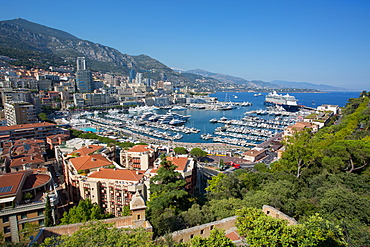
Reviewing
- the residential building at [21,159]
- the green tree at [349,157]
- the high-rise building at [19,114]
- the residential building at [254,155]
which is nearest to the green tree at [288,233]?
the green tree at [349,157]

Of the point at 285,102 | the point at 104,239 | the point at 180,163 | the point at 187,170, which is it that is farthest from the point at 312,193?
the point at 285,102

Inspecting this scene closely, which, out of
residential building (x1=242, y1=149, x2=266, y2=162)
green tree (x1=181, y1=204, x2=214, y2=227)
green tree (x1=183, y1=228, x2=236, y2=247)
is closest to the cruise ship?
residential building (x1=242, y1=149, x2=266, y2=162)

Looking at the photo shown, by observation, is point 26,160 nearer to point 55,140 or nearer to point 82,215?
point 55,140

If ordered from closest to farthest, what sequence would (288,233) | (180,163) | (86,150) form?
(288,233) → (180,163) → (86,150)

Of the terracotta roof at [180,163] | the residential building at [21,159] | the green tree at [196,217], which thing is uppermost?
the green tree at [196,217]

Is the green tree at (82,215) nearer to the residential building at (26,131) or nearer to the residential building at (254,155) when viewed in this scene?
the residential building at (254,155)

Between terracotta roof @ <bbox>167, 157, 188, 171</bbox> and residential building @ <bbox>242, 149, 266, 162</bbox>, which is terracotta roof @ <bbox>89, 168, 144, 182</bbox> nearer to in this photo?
terracotta roof @ <bbox>167, 157, 188, 171</bbox>

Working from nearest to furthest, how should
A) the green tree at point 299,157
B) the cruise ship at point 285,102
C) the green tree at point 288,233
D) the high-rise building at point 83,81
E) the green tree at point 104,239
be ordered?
the green tree at point 104,239
the green tree at point 288,233
the green tree at point 299,157
the cruise ship at point 285,102
the high-rise building at point 83,81

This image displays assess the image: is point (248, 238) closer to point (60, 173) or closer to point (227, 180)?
point (227, 180)
